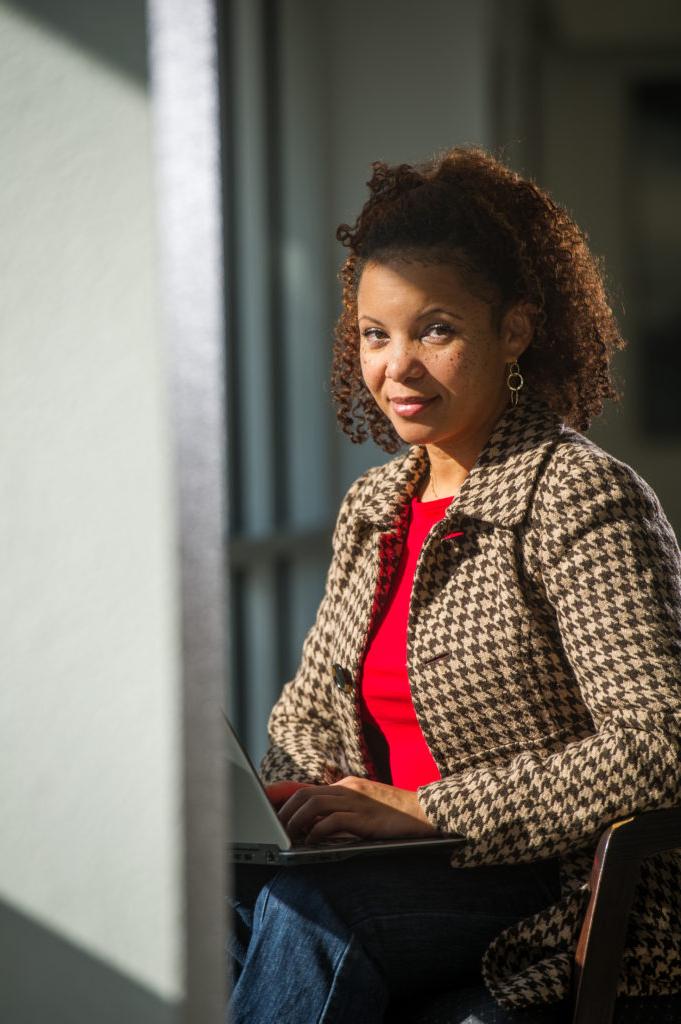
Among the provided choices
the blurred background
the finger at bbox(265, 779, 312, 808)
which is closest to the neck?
the finger at bbox(265, 779, 312, 808)

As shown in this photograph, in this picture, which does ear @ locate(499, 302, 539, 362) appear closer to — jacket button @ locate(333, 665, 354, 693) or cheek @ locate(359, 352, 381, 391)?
Answer: cheek @ locate(359, 352, 381, 391)

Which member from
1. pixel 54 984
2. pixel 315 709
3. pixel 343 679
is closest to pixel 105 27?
pixel 54 984

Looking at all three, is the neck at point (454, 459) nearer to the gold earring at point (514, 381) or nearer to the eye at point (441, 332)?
the gold earring at point (514, 381)

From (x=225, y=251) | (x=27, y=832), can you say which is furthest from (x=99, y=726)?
(x=225, y=251)

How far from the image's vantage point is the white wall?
0.95 m

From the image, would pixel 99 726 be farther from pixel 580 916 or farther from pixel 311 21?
pixel 311 21

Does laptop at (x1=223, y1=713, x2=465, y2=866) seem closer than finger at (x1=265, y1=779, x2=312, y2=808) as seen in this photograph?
Yes

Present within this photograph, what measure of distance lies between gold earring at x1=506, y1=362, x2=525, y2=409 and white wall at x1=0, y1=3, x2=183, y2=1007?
3.01 feet

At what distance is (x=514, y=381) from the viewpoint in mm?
1788

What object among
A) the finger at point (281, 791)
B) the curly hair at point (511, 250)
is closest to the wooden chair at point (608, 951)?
the finger at point (281, 791)

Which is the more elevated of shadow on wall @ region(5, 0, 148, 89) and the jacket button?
shadow on wall @ region(5, 0, 148, 89)

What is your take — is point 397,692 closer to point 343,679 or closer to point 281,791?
Result: point 343,679

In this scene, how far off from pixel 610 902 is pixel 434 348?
718 millimetres

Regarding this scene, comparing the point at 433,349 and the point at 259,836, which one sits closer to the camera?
the point at 259,836
